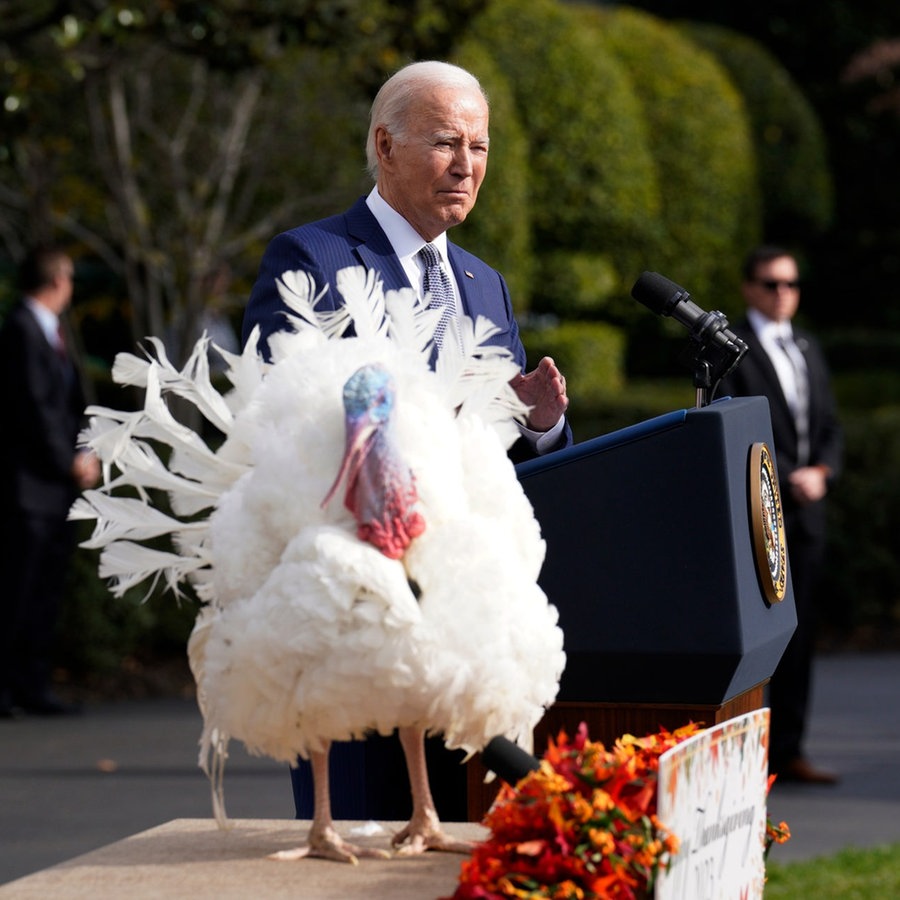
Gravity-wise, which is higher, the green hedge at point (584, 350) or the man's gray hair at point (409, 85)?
the green hedge at point (584, 350)

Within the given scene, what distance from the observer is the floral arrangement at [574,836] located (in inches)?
90.0

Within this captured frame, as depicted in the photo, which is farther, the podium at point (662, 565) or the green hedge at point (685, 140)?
the green hedge at point (685, 140)

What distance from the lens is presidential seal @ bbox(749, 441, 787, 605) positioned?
3.07 metres

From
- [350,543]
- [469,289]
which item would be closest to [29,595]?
[469,289]

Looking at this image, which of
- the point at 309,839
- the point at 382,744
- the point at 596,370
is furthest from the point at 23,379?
the point at 596,370

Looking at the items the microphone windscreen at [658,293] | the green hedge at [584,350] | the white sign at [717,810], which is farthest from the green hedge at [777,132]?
the white sign at [717,810]

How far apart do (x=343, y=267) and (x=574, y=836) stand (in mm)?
1299

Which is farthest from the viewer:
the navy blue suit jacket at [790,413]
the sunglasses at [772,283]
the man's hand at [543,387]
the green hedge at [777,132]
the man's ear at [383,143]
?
the green hedge at [777,132]

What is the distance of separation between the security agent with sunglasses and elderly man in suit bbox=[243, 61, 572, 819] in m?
4.10

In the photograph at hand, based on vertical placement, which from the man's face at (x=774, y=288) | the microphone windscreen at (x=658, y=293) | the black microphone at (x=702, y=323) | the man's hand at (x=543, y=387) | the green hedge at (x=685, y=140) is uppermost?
the green hedge at (x=685, y=140)

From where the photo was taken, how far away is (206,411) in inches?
102

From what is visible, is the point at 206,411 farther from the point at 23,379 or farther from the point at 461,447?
the point at 23,379

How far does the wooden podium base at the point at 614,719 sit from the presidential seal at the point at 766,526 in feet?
0.74

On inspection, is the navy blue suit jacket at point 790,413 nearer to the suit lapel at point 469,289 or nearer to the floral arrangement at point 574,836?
the suit lapel at point 469,289
